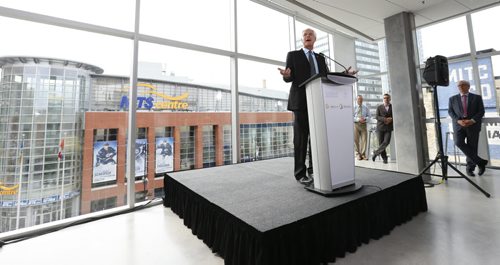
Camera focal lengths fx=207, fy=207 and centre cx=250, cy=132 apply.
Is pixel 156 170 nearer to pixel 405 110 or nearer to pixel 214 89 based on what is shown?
pixel 214 89

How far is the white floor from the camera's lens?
1.41m

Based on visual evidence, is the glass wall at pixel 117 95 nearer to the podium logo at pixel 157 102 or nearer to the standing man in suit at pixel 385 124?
the podium logo at pixel 157 102

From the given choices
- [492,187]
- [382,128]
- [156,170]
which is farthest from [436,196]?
[156,170]

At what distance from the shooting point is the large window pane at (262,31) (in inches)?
149

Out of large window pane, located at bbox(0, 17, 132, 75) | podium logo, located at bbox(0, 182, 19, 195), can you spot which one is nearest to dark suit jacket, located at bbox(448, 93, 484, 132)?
large window pane, located at bbox(0, 17, 132, 75)

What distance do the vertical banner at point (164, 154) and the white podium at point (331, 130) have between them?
2.14m

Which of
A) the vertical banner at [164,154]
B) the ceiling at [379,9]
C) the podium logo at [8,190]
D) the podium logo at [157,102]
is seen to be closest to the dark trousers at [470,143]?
the ceiling at [379,9]

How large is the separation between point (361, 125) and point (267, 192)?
4138 millimetres

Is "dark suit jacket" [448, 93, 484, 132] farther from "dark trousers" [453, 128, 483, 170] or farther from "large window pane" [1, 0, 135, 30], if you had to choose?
"large window pane" [1, 0, 135, 30]

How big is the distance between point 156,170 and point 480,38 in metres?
5.99

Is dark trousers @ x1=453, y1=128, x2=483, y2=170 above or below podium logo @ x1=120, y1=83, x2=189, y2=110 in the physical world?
below

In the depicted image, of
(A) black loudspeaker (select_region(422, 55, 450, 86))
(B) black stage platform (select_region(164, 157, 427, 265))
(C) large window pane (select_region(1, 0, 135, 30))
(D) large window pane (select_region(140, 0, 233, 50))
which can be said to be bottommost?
(B) black stage platform (select_region(164, 157, 427, 265))

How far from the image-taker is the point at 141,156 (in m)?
2.72

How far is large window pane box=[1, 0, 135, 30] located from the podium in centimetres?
243
